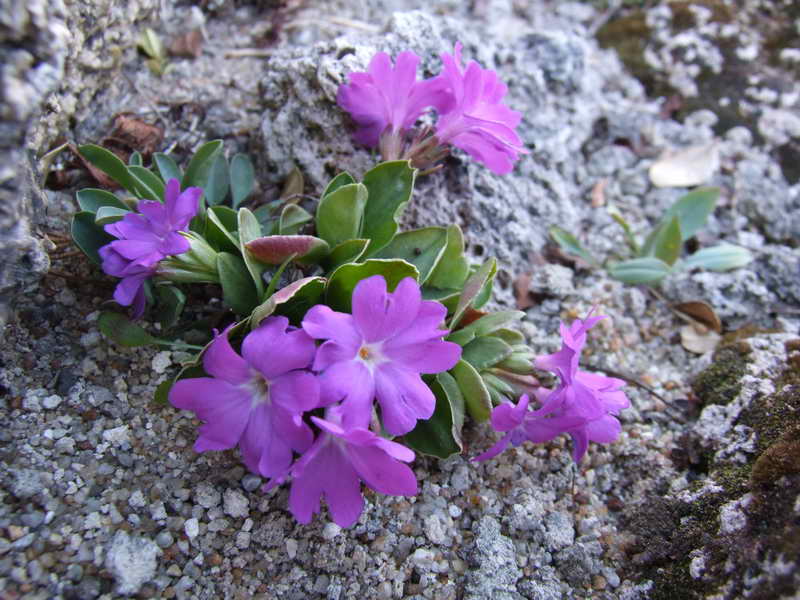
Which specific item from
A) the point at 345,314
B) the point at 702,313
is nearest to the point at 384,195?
the point at 345,314

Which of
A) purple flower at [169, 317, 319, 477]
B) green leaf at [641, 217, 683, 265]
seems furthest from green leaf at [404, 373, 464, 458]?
green leaf at [641, 217, 683, 265]

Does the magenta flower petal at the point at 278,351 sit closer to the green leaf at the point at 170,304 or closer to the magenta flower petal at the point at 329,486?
the magenta flower petal at the point at 329,486

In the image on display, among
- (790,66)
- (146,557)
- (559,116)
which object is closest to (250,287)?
(146,557)

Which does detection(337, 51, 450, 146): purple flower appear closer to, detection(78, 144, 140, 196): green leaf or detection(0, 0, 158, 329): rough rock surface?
detection(78, 144, 140, 196): green leaf

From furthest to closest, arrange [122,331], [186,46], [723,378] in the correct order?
1. [186,46]
2. [723,378]
3. [122,331]

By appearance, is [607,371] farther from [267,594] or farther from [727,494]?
[267,594]

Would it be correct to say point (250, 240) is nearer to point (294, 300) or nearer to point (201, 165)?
point (294, 300)

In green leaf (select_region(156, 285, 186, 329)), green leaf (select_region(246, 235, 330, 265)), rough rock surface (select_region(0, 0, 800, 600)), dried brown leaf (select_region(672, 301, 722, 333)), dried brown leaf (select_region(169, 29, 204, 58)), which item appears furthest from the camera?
dried brown leaf (select_region(169, 29, 204, 58))
